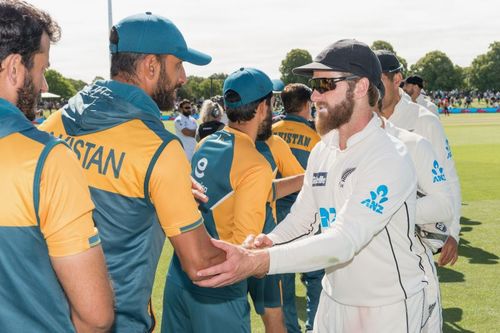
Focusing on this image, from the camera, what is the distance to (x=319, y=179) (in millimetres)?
3457

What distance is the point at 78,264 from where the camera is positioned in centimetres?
201

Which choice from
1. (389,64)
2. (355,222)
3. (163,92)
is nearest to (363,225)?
(355,222)

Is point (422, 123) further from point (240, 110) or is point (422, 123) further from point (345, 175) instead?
point (345, 175)

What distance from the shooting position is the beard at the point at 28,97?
6.79ft

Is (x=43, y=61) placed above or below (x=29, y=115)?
above

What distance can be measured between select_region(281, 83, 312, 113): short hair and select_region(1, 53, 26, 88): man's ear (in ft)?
15.7

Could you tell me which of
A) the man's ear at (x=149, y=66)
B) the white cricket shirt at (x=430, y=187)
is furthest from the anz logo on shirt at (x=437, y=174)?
the man's ear at (x=149, y=66)

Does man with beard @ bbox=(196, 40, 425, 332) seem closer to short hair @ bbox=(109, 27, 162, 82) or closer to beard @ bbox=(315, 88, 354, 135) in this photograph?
beard @ bbox=(315, 88, 354, 135)

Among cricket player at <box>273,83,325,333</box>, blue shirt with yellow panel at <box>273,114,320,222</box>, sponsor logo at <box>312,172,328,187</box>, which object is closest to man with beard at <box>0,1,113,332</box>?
sponsor logo at <box>312,172,328,187</box>

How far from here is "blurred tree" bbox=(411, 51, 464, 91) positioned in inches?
5027

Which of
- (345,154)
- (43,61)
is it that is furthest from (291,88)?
(43,61)

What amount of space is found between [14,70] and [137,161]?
0.70 meters

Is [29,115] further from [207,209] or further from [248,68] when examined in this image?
[248,68]

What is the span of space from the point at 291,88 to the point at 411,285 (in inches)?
156
